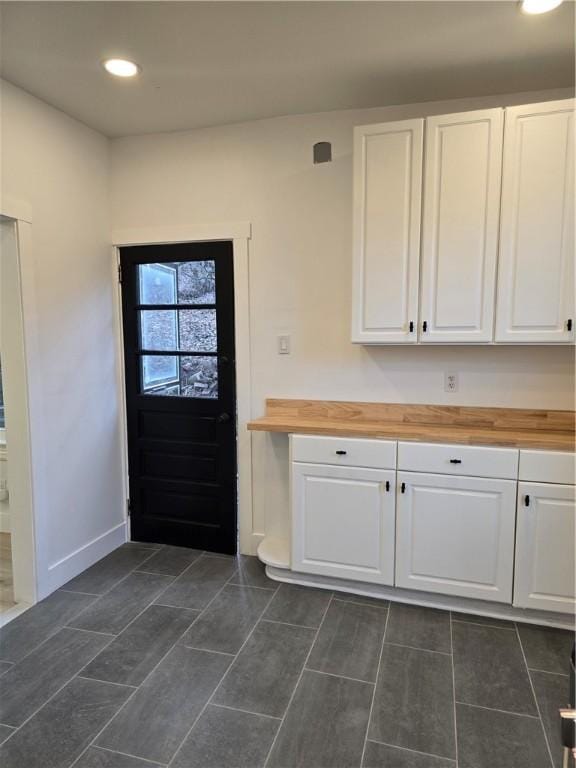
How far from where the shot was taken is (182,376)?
3.24 m

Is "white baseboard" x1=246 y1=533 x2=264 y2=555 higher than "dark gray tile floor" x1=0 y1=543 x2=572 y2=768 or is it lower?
higher

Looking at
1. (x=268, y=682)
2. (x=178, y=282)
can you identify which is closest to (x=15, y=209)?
(x=178, y=282)

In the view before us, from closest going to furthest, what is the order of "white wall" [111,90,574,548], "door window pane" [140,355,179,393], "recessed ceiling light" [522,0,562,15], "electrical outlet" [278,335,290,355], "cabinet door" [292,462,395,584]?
1. "recessed ceiling light" [522,0,562,15]
2. "cabinet door" [292,462,395,584]
3. "white wall" [111,90,574,548]
4. "electrical outlet" [278,335,290,355]
5. "door window pane" [140,355,179,393]

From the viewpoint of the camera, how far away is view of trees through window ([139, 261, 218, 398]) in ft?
10.3

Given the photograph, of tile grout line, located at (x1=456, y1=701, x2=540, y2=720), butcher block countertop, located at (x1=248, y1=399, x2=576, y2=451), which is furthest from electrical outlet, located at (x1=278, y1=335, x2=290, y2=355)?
tile grout line, located at (x1=456, y1=701, x2=540, y2=720)

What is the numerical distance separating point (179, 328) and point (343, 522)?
1.61m

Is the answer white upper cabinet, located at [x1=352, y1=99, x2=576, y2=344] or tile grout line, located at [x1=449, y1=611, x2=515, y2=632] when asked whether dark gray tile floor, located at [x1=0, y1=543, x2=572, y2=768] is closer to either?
tile grout line, located at [x1=449, y1=611, x2=515, y2=632]

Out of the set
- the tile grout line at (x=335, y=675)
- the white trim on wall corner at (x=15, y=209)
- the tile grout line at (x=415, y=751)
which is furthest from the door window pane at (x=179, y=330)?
the tile grout line at (x=415, y=751)

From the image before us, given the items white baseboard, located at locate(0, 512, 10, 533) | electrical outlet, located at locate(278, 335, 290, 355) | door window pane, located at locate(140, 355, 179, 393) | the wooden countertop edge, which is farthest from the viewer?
white baseboard, located at locate(0, 512, 10, 533)

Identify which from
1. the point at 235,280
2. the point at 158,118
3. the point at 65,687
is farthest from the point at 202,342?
the point at 65,687

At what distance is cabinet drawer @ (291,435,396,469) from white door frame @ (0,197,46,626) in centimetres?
142

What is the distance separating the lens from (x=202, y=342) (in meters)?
3.17

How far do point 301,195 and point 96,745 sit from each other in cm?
279

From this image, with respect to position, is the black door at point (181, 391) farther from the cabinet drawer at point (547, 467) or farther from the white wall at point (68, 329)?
the cabinet drawer at point (547, 467)
